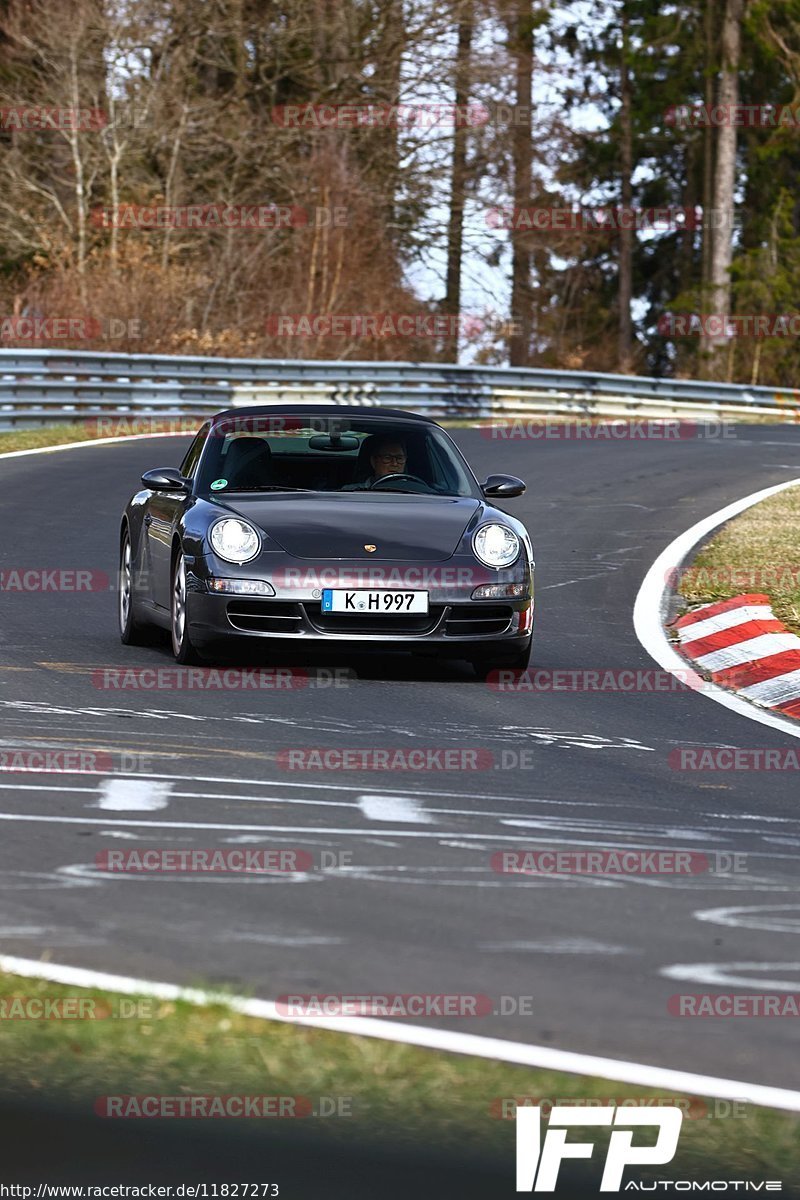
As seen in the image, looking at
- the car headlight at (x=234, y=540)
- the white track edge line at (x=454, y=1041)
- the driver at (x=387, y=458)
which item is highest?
the driver at (x=387, y=458)

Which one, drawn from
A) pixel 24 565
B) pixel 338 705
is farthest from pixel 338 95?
pixel 338 705

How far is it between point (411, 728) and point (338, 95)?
3416cm

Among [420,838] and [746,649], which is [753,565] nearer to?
[746,649]

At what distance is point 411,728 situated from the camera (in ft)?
28.4

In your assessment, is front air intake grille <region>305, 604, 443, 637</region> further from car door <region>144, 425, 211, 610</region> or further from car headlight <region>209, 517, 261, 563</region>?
car door <region>144, 425, 211, 610</region>

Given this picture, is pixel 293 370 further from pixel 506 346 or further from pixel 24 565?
pixel 506 346

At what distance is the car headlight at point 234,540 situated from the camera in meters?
10.1

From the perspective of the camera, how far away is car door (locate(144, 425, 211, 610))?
35.4 ft

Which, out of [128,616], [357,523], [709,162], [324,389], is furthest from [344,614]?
[709,162]

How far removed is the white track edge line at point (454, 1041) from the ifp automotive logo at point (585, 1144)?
18 centimetres

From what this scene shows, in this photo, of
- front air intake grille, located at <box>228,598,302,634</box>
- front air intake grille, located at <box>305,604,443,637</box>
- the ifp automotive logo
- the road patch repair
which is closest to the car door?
front air intake grille, located at <box>228,598,302,634</box>

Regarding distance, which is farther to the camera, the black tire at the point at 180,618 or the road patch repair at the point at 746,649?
the black tire at the point at 180,618

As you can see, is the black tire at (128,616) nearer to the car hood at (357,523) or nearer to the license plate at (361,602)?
the car hood at (357,523)

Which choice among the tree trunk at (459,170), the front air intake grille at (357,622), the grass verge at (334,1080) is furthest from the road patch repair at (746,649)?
the tree trunk at (459,170)
